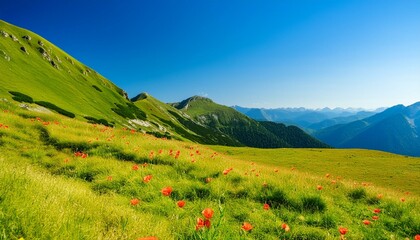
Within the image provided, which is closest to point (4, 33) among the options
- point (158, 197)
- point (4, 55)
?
point (4, 55)

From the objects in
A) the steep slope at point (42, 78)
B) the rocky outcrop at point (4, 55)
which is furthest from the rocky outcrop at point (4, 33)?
the rocky outcrop at point (4, 55)

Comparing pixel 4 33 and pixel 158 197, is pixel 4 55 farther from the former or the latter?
pixel 158 197

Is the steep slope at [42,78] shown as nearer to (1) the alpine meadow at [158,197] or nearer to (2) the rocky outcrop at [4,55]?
(2) the rocky outcrop at [4,55]

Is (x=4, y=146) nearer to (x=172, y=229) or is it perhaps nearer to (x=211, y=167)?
(x=211, y=167)

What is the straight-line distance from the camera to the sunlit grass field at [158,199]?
4.12 meters

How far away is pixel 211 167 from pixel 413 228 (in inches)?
268

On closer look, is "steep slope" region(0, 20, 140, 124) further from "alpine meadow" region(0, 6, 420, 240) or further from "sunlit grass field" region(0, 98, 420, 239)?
"sunlit grass field" region(0, 98, 420, 239)

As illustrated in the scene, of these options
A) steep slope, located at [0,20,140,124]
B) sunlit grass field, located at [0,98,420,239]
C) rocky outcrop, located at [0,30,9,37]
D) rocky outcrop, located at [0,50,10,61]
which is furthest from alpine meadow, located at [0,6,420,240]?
rocky outcrop, located at [0,30,9,37]

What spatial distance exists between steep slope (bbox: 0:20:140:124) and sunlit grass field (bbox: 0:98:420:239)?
4040 centimetres

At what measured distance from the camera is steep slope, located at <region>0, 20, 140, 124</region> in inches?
2140

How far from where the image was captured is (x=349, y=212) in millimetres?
8227

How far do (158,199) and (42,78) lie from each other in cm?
7508

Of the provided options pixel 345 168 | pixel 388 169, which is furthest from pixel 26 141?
pixel 388 169

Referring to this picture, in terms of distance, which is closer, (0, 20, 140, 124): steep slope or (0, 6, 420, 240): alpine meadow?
(0, 6, 420, 240): alpine meadow
